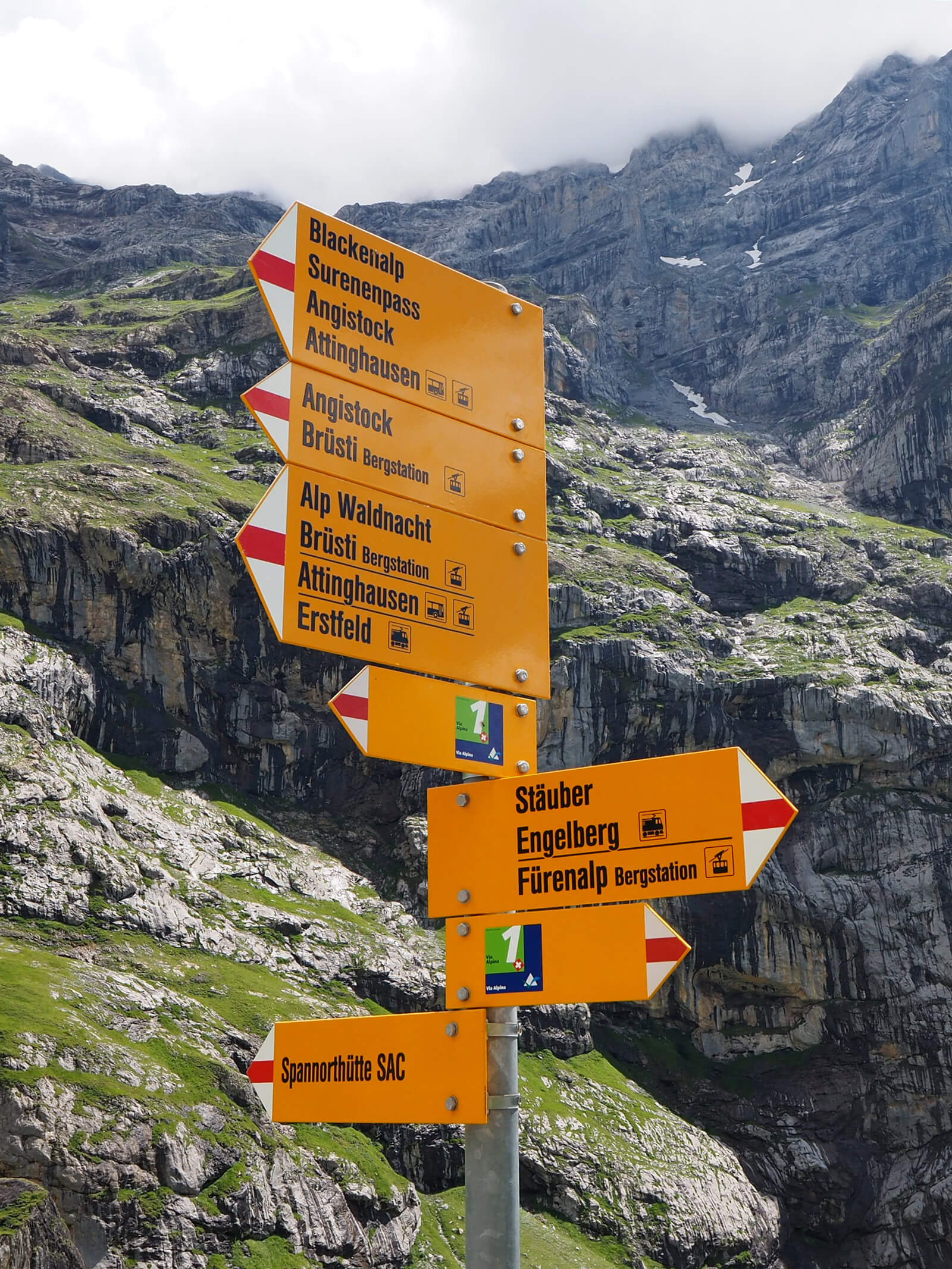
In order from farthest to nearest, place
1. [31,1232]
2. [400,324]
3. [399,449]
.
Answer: [31,1232] → [400,324] → [399,449]

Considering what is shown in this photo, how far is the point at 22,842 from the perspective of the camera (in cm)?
8262

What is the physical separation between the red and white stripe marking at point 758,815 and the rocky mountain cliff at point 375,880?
49489 mm

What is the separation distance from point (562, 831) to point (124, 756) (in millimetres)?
102818

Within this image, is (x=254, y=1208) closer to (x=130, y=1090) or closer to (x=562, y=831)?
(x=130, y=1090)

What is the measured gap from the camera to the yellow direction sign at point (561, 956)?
792 cm

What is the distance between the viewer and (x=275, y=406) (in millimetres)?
8664

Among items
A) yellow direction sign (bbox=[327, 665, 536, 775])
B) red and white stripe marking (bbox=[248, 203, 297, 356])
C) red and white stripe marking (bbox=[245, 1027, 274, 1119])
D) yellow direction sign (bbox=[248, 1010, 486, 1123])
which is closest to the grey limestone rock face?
red and white stripe marking (bbox=[245, 1027, 274, 1119])

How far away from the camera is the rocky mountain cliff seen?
67.1 metres

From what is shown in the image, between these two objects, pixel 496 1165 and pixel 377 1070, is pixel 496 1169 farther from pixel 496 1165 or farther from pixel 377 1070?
pixel 377 1070

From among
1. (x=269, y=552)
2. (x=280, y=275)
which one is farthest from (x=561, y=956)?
(x=280, y=275)

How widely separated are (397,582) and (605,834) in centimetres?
236

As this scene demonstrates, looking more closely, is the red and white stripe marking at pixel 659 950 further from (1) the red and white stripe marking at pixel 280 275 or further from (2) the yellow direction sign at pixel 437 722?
(1) the red and white stripe marking at pixel 280 275

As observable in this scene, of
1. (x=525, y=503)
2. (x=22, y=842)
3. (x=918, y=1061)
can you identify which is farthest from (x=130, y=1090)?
(x=918, y=1061)

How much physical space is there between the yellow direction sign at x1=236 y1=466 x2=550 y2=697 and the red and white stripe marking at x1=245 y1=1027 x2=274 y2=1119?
3.07 metres
